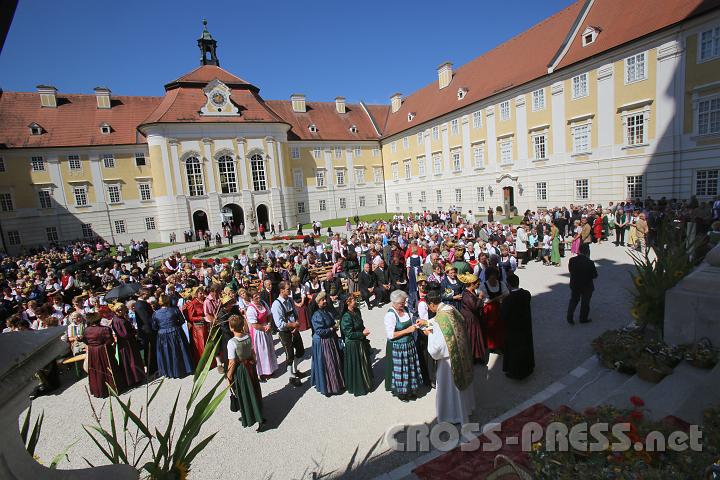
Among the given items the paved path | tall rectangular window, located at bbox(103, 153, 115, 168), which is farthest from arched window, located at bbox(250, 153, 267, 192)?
the paved path

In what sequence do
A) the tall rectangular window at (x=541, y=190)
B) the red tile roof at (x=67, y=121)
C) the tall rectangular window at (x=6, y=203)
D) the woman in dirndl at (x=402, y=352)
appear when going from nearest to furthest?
the woman in dirndl at (x=402, y=352) → the tall rectangular window at (x=541, y=190) → the tall rectangular window at (x=6, y=203) → the red tile roof at (x=67, y=121)

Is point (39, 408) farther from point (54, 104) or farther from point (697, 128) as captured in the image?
point (54, 104)

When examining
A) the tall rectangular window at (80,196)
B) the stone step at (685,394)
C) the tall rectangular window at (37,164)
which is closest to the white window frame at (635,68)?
the stone step at (685,394)

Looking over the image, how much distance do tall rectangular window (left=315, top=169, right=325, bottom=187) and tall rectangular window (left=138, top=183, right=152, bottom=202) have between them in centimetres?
1804

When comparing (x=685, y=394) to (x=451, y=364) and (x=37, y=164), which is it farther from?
(x=37, y=164)

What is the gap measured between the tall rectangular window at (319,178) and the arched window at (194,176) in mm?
13750

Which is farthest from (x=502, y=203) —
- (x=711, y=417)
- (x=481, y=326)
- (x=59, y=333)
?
(x=59, y=333)

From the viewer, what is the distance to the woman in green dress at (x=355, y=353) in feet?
19.9

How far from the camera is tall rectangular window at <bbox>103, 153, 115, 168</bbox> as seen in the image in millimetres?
36344

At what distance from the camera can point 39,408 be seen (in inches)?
274

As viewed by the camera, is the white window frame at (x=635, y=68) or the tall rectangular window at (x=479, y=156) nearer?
the white window frame at (x=635, y=68)

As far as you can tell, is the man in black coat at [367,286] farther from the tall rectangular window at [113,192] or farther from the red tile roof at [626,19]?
the tall rectangular window at [113,192]

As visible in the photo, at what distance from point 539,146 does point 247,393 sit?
94.0 ft

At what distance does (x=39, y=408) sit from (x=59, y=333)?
7619mm
